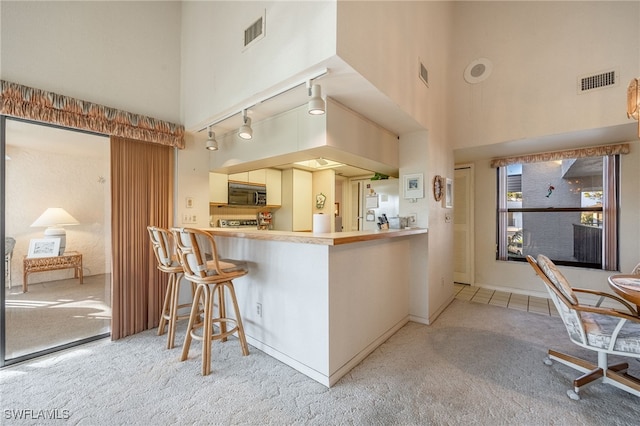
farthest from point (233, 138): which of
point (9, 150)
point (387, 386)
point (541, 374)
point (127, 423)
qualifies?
point (541, 374)

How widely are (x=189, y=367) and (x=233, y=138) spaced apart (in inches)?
98.6

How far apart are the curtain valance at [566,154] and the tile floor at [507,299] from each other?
2185 millimetres

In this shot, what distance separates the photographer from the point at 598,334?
71.1 inches

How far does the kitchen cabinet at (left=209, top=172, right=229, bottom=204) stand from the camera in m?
3.72

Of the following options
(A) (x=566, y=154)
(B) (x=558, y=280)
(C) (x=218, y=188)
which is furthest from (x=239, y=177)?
(A) (x=566, y=154)

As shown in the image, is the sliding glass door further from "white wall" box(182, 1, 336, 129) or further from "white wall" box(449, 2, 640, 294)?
"white wall" box(449, 2, 640, 294)

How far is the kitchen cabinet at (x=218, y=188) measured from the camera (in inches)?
146

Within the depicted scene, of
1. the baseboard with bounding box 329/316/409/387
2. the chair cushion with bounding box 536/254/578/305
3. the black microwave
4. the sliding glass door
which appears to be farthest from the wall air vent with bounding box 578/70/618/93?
the sliding glass door

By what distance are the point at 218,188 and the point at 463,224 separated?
4.38 metres

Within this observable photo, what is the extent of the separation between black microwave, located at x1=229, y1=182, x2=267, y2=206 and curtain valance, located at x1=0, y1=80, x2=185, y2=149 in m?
1.09

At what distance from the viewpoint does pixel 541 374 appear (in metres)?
2.09

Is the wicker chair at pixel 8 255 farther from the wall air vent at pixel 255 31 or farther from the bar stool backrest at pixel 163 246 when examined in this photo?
the wall air vent at pixel 255 31

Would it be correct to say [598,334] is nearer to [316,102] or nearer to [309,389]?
[309,389]

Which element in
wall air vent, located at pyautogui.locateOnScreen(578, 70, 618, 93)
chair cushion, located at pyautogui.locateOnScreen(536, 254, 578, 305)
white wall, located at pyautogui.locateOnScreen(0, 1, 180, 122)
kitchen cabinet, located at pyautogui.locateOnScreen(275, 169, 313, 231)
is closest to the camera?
chair cushion, located at pyautogui.locateOnScreen(536, 254, 578, 305)
